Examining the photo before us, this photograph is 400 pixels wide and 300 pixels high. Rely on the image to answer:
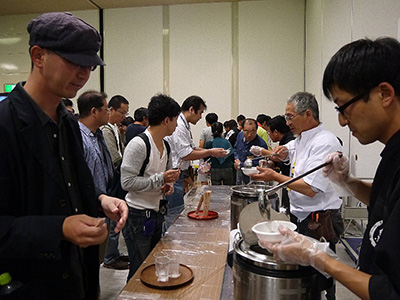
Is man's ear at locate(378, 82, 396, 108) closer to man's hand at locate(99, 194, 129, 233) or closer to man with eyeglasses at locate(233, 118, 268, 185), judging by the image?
man's hand at locate(99, 194, 129, 233)

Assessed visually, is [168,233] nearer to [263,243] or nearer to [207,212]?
[207,212]

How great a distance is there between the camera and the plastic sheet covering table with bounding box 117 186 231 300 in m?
1.24

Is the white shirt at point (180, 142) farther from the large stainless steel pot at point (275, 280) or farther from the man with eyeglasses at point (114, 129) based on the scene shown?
the large stainless steel pot at point (275, 280)

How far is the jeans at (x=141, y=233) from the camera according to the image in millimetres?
1950

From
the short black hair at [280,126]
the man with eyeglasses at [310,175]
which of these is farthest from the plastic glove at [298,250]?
the short black hair at [280,126]

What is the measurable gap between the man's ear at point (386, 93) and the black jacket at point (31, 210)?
0.92 m

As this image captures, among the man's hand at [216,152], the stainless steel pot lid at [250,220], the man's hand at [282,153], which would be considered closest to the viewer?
the stainless steel pot lid at [250,220]

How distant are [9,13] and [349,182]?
869 cm

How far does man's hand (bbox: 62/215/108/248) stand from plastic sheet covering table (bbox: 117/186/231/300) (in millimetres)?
467

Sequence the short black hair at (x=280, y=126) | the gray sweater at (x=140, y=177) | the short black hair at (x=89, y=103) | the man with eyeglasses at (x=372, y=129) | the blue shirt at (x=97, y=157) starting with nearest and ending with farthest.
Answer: the man with eyeglasses at (x=372, y=129) → the gray sweater at (x=140, y=177) → the blue shirt at (x=97, y=157) → the short black hair at (x=89, y=103) → the short black hair at (x=280, y=126)

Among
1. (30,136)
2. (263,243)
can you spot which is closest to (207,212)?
(263,243)

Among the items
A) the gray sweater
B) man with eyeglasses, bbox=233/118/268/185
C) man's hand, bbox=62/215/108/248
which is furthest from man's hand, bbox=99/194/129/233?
man with eyeglasses, bbox=233/118/268/185

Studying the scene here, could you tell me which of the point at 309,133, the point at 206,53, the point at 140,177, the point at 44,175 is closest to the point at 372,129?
the point at 44,175

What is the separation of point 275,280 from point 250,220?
10.2 inches
